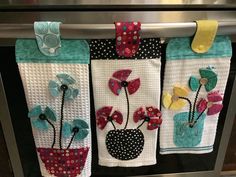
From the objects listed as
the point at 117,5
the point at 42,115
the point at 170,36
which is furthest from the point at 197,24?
the point at 42,115

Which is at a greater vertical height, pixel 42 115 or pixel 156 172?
pixel 42 115

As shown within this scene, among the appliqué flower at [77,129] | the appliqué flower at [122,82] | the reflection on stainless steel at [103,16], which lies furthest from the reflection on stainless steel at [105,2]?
the appliqué flower at [77,129]

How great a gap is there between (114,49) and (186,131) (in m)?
0.28

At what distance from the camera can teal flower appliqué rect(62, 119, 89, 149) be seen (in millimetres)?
670

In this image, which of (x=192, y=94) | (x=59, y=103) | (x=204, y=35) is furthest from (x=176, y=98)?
(x=59, y=103)

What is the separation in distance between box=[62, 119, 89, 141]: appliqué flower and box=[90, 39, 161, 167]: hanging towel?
0.11 ft

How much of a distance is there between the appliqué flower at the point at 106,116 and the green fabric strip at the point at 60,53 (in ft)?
0.40

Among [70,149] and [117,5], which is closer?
[117,5]

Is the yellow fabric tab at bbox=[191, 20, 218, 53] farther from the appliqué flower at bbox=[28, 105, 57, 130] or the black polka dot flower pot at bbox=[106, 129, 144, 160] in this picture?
the appliqué flower at bbox=[28, 105, 57, 130]

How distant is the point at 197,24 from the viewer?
599 millimetres

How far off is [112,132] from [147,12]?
0.28 m

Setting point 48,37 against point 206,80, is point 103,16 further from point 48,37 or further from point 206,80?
point 206,80

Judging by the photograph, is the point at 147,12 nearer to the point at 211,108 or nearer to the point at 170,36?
the point at 170,36

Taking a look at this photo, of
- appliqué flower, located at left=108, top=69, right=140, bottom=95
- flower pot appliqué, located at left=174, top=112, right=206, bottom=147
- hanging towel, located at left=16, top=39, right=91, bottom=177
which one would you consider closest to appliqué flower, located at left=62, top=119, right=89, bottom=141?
hanging towel, located at left=16, top=39, right=91, bottom=177
